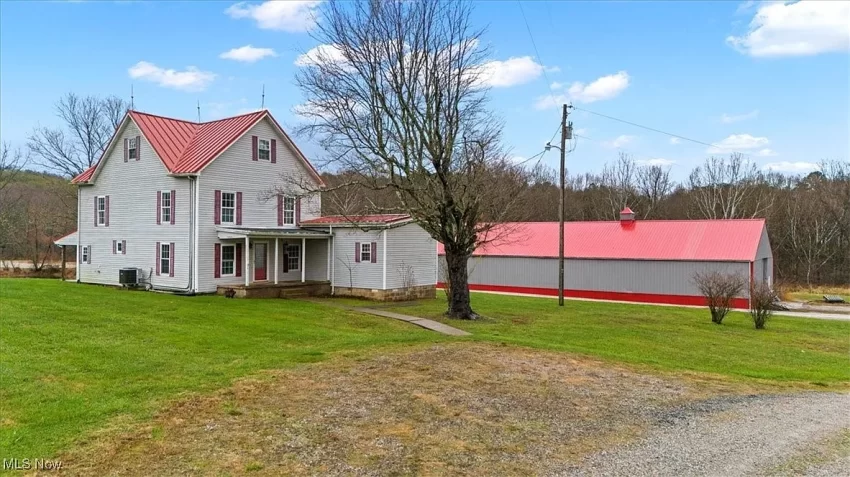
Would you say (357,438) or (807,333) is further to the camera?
(807,333)

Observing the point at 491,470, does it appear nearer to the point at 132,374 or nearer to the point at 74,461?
the point at 74,461

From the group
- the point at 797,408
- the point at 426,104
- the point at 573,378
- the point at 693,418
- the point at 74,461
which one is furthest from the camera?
the point at 426,104

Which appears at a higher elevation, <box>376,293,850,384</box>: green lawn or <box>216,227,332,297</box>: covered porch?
<box>216,227,332,297</box>: covered porch

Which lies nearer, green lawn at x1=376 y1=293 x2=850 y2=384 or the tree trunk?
green lawn at x1=376 y1=293 x2=850 y2=384

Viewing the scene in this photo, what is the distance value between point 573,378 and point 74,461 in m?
7.10

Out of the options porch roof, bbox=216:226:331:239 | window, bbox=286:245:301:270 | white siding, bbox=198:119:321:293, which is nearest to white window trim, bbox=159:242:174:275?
white siding, bbox=198:119:321:293

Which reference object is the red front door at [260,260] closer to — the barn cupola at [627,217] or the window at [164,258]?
the window at [164,258]

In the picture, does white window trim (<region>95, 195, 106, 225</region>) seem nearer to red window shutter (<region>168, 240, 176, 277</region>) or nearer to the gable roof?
the gable roof

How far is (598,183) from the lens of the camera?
65.2 meters

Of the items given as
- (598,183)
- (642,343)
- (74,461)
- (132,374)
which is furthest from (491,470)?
(598,183)

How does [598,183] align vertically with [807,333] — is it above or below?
above

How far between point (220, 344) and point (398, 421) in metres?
6.34

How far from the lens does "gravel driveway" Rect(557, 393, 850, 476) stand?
18.5 feet

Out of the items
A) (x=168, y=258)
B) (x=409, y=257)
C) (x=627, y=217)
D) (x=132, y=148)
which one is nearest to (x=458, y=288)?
(x=409, y=257)
